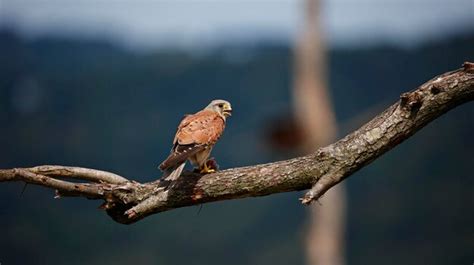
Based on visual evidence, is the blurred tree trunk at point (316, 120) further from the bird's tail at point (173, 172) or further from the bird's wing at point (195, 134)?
the bird's tail at point (173, 172)

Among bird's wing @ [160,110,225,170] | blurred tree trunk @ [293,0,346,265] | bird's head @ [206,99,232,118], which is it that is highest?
blurred tree trunk @ [293,0,346,265]

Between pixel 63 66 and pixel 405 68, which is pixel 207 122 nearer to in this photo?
pixel 405 68

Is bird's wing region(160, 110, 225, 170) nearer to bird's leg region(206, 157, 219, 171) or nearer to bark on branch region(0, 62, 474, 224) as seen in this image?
bird's leg region(206, 157, 219, 171)

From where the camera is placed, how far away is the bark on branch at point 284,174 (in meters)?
5.54

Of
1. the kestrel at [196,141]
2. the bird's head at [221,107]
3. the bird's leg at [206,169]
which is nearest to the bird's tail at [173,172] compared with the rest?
the kestrel at [196,141]

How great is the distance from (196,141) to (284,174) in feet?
4.10

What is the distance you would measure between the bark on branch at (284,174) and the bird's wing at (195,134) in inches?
14.0

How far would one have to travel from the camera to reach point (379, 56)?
52531 millimetres

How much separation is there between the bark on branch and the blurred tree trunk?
6.28m

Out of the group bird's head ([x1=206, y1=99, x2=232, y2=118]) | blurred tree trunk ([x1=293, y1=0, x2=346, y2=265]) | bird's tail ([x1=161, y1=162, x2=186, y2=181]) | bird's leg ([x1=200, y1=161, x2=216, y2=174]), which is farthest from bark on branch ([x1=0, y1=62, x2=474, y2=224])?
blurred tree trunk ([x1=293, y1=0, x2=346, y2=265])

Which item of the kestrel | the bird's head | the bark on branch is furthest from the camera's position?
the bird's head

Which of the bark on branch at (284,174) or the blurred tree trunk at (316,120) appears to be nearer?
the bark on branch at (284,174)

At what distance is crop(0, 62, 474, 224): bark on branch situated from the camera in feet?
18.2

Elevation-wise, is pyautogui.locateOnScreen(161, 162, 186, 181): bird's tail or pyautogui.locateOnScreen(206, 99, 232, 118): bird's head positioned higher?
pyautogui.locateOnScreen(206, 99, 232, 118): bird's head
